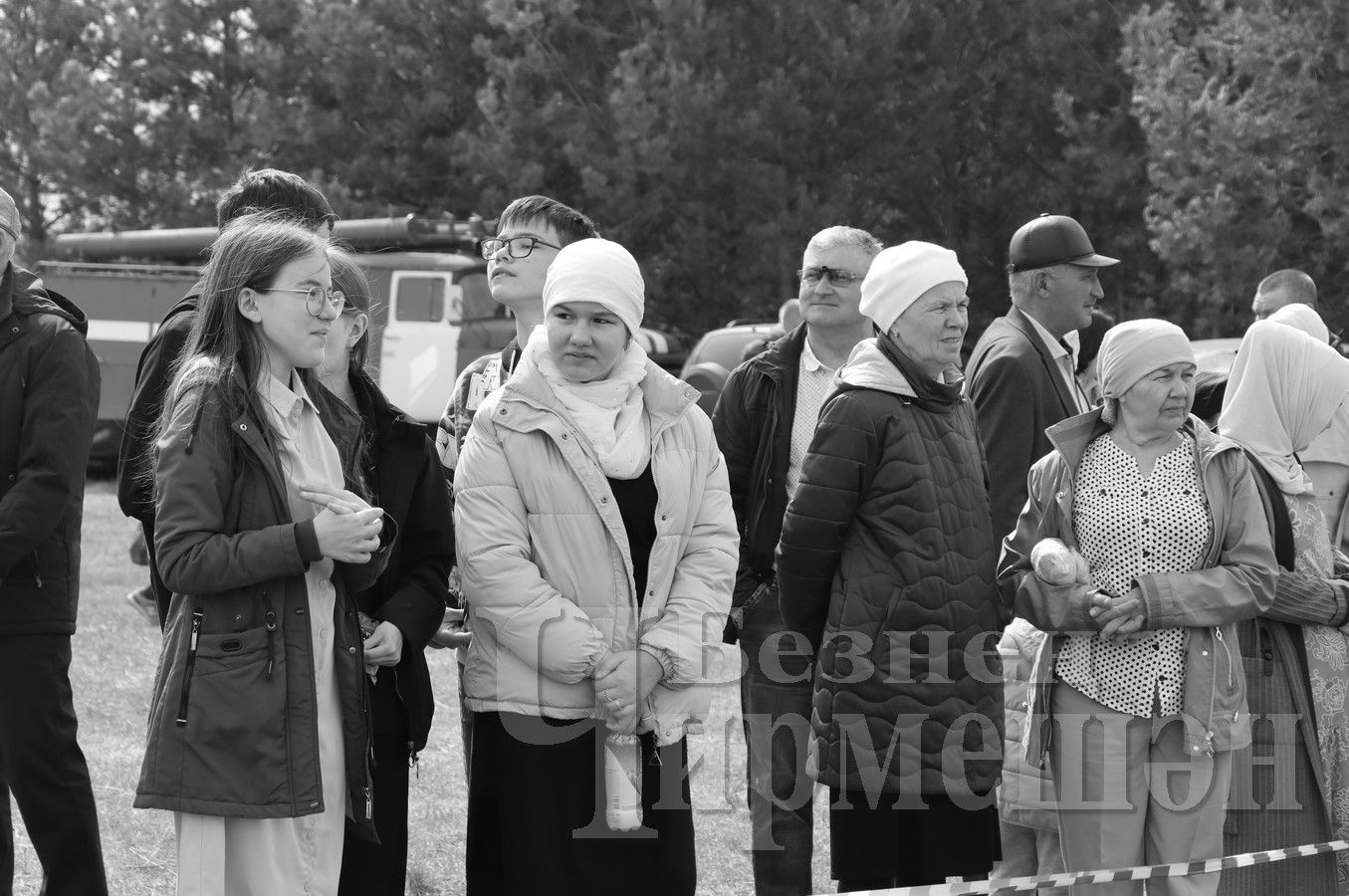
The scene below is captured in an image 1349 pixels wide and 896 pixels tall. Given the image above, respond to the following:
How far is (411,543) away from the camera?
12.4ft

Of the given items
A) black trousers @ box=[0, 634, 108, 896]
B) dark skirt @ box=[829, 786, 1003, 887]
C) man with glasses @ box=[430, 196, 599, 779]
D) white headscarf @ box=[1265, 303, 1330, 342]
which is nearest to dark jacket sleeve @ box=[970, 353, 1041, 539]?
dark skirt @ box=[829, 786, 1003, 887]

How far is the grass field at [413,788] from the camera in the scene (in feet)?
17.3

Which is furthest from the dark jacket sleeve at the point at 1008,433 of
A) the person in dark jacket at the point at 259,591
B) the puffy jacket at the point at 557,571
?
the person in dark jacket at the point at 259,591

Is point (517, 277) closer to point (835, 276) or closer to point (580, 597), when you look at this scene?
point (835, 276)

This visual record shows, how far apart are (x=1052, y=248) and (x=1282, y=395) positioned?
3.71 ft

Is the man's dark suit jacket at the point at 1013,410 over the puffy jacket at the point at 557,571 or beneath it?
over

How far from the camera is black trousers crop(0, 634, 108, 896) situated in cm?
412

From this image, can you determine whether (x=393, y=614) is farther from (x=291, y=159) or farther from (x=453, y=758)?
(x=291, y=159)

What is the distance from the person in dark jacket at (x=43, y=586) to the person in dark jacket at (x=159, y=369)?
32 cm

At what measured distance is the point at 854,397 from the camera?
4.13m

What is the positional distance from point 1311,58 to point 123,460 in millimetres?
14339

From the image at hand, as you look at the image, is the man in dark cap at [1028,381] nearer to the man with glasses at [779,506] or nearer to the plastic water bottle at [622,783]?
the man with glasses at [779,506]

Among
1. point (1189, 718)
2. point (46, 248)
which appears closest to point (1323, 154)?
point (1189, 718)

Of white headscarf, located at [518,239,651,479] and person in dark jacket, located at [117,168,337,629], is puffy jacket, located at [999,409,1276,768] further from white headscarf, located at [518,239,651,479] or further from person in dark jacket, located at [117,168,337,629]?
person in dark jacket, located at [117,168,337,629]
